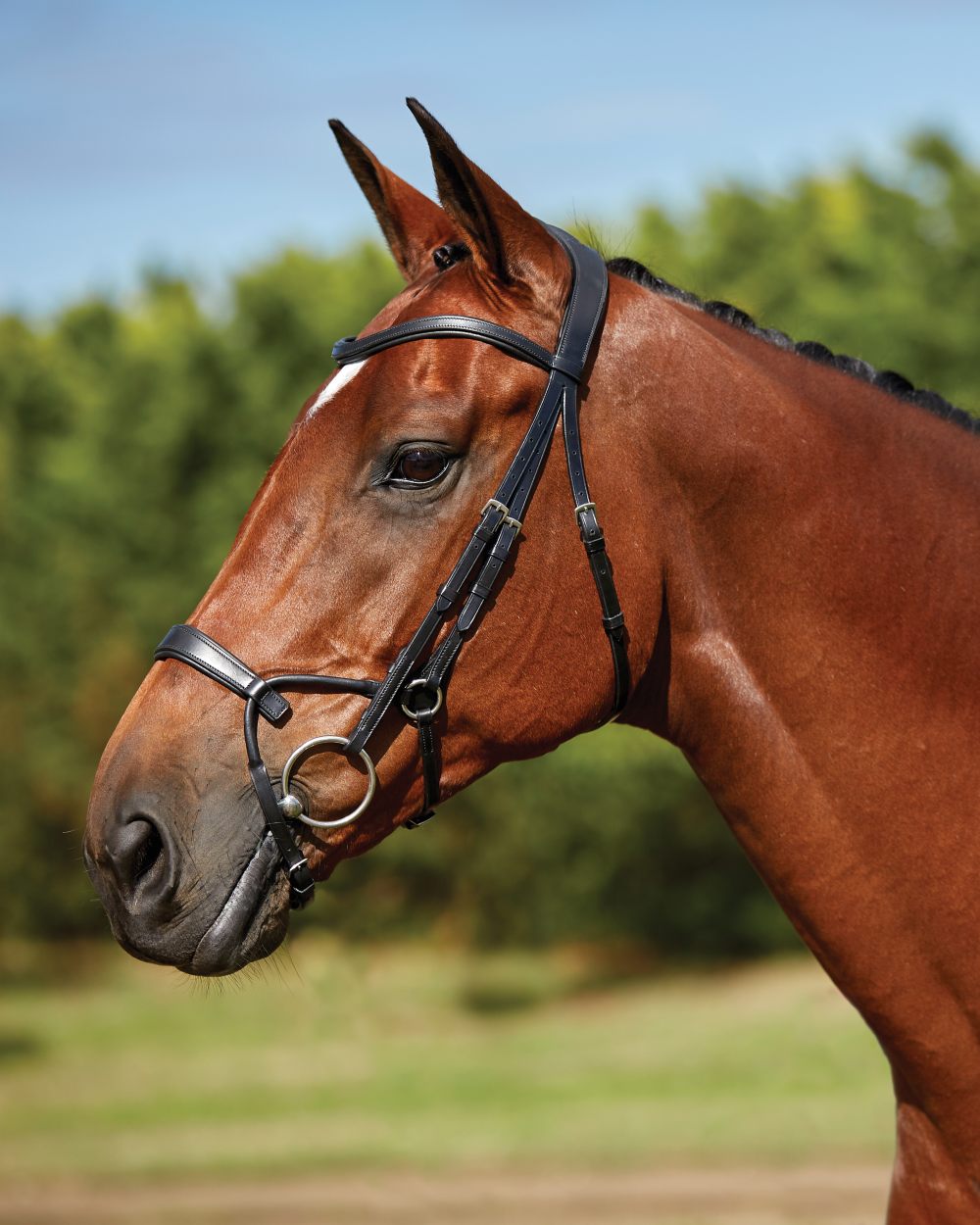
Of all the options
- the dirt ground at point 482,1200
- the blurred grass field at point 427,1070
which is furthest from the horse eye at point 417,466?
the dirt ground at point 482,1200

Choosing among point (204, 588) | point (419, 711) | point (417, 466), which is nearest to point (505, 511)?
point (417, 466)

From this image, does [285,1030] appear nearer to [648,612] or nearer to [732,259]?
[732,259]

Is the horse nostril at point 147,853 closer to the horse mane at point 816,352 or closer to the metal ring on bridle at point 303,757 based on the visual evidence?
the metal ring on bridle at point 303,757

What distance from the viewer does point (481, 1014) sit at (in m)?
16.9

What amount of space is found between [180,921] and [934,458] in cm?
175

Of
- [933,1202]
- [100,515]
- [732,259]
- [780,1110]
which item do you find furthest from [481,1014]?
[933,1202]

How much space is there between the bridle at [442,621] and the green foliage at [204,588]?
565 inches

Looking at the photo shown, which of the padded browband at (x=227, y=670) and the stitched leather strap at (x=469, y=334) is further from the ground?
the stitched leather strap at (x=469, y=334)

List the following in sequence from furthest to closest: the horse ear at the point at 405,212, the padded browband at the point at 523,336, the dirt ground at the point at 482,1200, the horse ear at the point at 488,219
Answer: the dirt ground at the point at 482,1200, the horse ear at the point at 405,212, the padded browband at the point at 523,336, the horse ear at the point at 488,219

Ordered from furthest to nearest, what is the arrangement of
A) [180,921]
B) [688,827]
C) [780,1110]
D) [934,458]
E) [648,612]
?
1. [688,827]
2. [780,1110]
3. [934,458]
4. [648,612]
5. [180,921]

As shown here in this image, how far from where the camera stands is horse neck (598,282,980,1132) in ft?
8.18

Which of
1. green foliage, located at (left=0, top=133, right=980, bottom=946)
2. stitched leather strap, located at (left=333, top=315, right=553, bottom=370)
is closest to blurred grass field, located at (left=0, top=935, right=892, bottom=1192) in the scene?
green foliage, located at (left=0, top=133, right=980, bottom=946)

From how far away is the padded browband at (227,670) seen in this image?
2.35 meters

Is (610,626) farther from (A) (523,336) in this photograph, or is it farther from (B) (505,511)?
(A) (523,336)
